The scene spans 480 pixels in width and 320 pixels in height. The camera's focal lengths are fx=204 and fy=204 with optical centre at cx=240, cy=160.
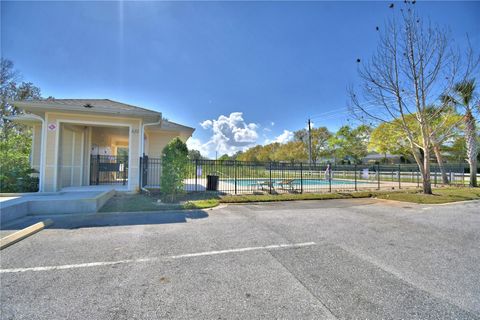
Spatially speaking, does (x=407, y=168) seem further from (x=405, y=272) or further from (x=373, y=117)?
(x=405, y=272)

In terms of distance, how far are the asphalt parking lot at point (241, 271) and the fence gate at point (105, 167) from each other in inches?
289

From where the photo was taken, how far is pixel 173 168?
8.58m

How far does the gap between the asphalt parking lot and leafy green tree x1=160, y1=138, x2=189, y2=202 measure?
2832 mm

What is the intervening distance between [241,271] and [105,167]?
1260 centimetres

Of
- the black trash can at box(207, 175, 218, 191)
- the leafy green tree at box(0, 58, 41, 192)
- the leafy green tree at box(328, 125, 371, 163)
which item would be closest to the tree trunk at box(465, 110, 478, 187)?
the black trash can at box(207, 175, 218, 191)

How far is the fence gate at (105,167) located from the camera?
39.6 feet

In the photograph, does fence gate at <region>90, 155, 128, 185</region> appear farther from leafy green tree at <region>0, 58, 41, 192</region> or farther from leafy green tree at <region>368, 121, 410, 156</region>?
leafy green tree at <region>368, 121, 410, 156</region>

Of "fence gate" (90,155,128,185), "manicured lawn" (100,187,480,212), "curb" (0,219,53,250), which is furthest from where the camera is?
"fence gate" (90,155,128,185)

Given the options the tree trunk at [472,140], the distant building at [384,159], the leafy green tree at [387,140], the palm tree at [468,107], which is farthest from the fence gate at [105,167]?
the distant building at [384,159]

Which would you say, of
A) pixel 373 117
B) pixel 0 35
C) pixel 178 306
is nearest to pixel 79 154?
pixel 0 35

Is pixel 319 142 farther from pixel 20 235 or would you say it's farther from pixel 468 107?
pixel 20 235

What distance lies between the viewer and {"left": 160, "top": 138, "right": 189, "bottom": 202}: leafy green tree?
8.55 metres

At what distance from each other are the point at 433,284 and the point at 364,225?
3.07 metres

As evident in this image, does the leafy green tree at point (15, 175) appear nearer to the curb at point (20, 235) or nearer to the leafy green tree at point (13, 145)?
the leafy green tree at point (13, 145)
